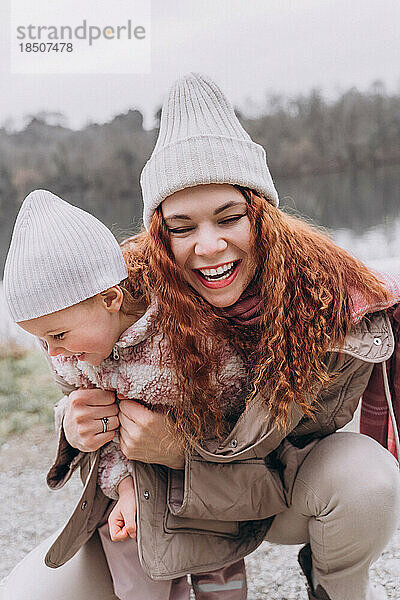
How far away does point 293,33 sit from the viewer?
6523mm

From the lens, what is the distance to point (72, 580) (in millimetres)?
1448

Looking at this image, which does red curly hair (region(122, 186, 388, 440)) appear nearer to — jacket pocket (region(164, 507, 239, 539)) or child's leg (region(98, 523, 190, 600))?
jacket pocket (region(164, 507, 239, 539))

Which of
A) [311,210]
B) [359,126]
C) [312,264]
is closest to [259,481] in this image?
[312,264]

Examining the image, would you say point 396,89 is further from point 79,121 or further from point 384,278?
point 384,278

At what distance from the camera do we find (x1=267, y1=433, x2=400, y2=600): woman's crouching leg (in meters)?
1.27

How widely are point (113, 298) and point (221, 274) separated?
187 millimetres

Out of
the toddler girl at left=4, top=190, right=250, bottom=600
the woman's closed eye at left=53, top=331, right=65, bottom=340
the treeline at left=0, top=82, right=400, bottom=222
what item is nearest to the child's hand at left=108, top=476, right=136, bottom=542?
the toddler girl at left=4, top=190, right=250, bottom=600

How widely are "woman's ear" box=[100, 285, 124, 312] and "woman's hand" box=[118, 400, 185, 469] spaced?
0.67 ft

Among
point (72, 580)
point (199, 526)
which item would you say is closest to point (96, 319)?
point (199, 526)

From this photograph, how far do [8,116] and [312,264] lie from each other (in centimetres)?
487

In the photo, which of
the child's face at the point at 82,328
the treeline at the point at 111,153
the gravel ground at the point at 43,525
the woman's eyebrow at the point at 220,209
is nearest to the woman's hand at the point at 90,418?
the child's face at the point at 82,328
